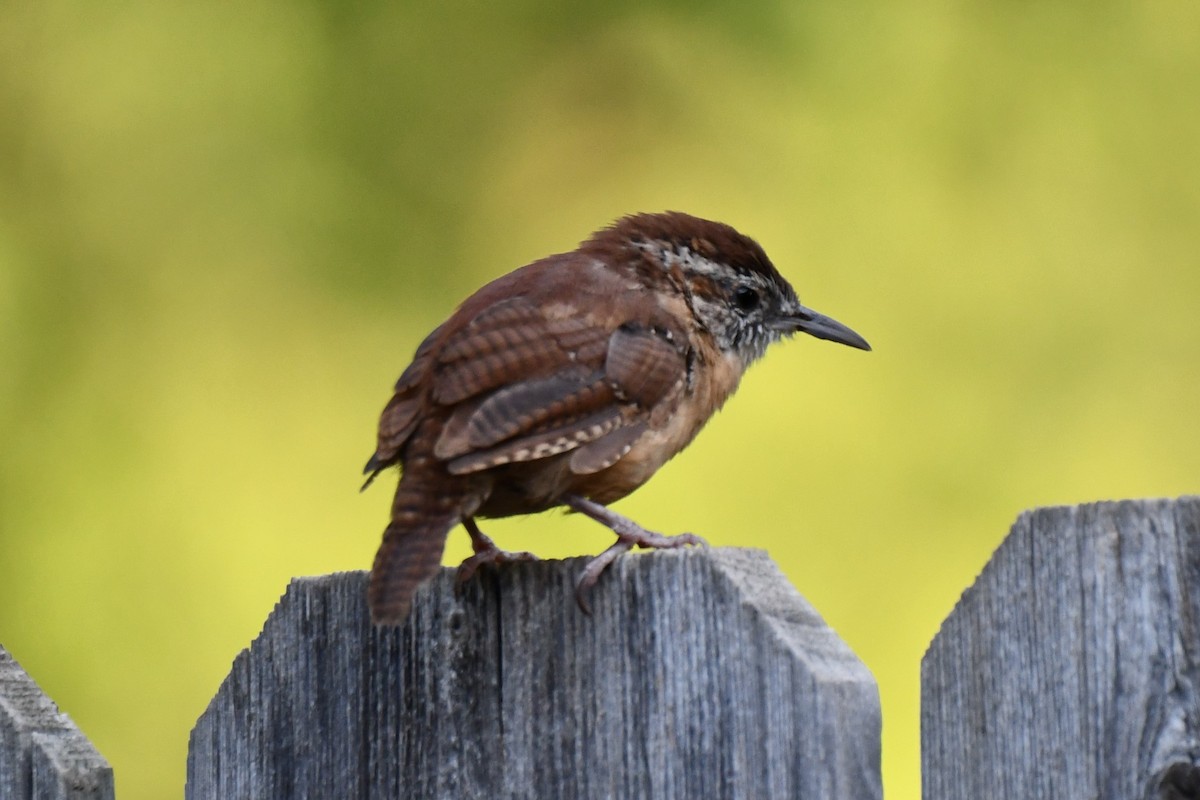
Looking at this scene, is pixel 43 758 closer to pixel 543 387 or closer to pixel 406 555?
pixel 406 555

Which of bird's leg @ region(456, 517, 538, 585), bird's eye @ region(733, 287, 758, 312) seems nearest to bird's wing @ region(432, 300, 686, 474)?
bird's leg @ region(456, 517, 538, 585)

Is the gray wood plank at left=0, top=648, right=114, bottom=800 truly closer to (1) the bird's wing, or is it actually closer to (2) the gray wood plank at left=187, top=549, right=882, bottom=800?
(2) the gray wood plank at left=187, top=549, right=882, bottom=800

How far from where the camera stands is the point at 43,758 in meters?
2.62

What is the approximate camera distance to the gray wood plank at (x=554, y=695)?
6.65 feet

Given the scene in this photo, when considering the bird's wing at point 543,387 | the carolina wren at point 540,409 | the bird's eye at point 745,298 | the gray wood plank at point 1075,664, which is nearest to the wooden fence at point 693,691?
the gray wood plank at point 1075,664

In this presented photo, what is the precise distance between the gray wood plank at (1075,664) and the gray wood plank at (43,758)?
4.28 feet

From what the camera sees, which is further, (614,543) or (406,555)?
(614,543)

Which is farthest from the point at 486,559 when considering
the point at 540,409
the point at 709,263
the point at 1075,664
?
the point at 709,263

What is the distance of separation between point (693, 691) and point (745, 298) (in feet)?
5.92

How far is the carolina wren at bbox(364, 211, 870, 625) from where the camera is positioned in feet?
8.61

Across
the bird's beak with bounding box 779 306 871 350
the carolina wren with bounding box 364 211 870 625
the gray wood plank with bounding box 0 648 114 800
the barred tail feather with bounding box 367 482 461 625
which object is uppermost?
the bird's beak with bounding box 779 306 871 350

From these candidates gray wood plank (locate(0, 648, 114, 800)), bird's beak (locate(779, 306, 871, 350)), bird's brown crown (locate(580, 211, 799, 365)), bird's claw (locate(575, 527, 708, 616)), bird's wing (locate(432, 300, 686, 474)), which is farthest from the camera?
bird's beak (locate(779, 306, 871, 350))

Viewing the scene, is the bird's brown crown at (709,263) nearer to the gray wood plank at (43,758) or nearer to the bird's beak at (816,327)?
the bird's beak at (816,327)

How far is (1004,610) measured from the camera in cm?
196
